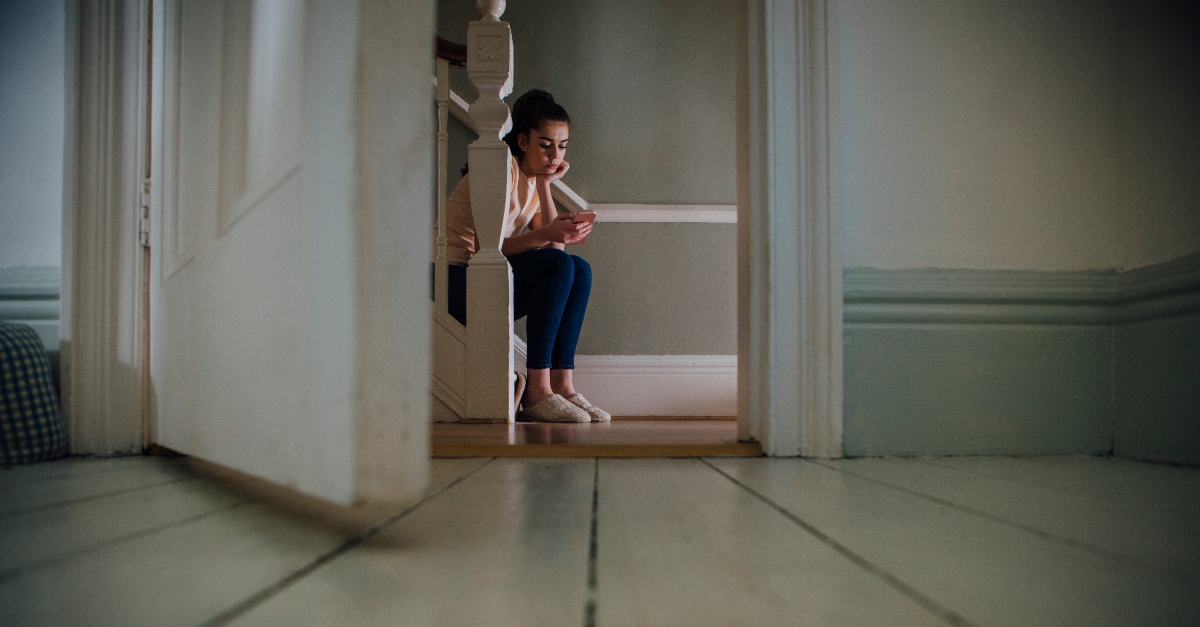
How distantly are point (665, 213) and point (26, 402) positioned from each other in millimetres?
2125

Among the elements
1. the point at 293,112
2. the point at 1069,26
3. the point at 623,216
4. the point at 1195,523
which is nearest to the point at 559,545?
the point at 293,112

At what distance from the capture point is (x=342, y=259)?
447mm

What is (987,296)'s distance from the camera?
1068 mm

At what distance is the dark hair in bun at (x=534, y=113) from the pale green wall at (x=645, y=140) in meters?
0.45

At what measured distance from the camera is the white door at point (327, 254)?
44 centimetres

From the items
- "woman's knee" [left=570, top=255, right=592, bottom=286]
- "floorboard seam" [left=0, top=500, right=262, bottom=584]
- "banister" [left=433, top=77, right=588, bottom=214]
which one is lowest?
"floorboard seam" [left=0, top=500, right=262, bottom=584]

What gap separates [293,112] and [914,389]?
0.94 metres

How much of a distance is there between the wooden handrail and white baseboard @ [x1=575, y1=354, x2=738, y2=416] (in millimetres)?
1168

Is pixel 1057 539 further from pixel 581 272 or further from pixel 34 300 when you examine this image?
pixel 581 272

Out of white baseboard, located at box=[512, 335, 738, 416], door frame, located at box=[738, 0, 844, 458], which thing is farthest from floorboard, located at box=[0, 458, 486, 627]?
white baseboard, located at box=[512, 335, 738, 416]

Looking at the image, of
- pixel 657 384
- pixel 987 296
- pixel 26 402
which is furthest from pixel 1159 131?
pixel 657 384

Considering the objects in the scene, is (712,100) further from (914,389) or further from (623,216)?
(914,389)

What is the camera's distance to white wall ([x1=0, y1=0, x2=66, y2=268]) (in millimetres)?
1039

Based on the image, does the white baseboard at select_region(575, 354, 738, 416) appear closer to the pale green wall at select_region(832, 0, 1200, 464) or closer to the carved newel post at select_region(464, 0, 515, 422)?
the carved newel post at select_region(464, 0, 515, 422)
